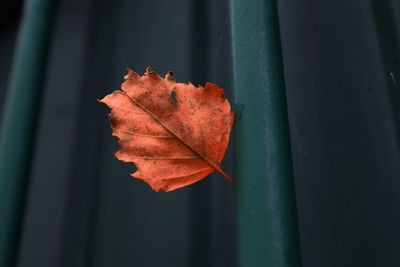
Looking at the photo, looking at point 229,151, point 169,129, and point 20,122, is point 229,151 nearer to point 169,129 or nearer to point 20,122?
point 169,129

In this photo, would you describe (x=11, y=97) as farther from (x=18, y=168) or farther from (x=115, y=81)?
(x=115, y=81)

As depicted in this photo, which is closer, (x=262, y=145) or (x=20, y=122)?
(x=262, y=145)

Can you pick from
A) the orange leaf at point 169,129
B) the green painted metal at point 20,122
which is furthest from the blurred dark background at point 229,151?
the orange leaf at point 169,129

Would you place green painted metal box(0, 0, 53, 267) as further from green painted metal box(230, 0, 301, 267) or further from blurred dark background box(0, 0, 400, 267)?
green painted metal box(230, 0, 301, 267)

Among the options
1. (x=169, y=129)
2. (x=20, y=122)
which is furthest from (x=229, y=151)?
(x=20, y=122)

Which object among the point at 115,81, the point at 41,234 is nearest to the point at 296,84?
the point at 115,81

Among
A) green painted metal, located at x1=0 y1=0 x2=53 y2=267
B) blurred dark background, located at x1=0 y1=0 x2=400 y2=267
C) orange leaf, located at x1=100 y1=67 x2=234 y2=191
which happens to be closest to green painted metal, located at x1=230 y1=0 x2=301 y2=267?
orange leaf, located at x1=100 y1=67 x2=234 y2=191

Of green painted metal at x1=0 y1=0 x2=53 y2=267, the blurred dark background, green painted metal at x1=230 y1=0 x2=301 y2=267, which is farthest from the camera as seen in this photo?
green painted metal at x1=0 y1=0 x2=53 y2=267
